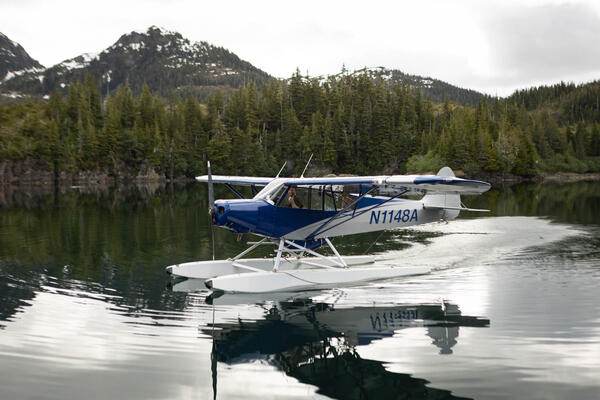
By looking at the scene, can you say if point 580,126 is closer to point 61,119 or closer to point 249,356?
point 61,119

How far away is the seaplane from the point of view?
939 cm

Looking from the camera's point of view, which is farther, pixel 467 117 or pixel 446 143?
pixel 467 117

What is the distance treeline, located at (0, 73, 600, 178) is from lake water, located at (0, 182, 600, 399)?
66.9 m

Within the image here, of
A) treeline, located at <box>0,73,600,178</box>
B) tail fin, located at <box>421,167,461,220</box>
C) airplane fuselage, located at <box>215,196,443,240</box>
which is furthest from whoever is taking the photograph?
treeline, located at <box>0,73,600,178</box>

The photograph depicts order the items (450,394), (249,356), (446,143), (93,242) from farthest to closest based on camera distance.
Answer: (446,143) → (93,242) → (249,356) → (450,394)

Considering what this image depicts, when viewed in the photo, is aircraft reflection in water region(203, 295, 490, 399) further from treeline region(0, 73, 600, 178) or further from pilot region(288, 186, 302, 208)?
treeline region(0, 73, 600, 178)

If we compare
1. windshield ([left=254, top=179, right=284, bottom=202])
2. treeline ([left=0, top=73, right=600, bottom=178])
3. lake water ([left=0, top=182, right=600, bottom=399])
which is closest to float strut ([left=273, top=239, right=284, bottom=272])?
lake water ([left=0, top=182, right=600, bottom=399])

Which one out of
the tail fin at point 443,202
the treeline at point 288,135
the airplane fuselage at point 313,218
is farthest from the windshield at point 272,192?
the treeline at point 288,135

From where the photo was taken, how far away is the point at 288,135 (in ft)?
287

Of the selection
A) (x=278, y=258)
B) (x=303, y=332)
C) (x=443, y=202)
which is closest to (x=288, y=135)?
(x=443, y=202)

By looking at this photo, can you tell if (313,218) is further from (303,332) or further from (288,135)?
(288,135)

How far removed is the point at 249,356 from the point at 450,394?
7.97 feet

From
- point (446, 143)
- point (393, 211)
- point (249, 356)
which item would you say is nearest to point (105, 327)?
point (249, 356)

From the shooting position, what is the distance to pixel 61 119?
272 ft
